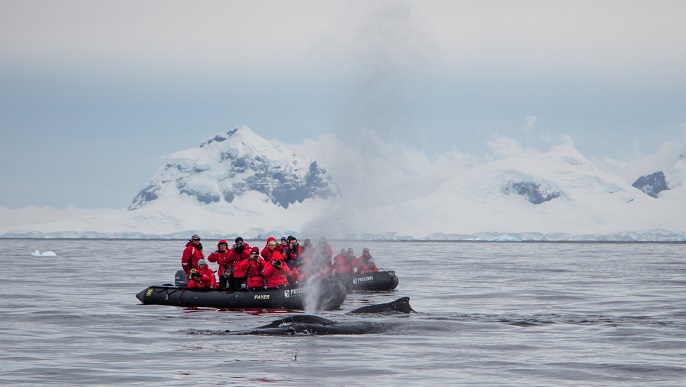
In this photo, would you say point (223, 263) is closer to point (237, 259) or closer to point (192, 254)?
point (237, 259)

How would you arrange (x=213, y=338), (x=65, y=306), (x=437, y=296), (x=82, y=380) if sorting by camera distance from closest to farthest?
(x=82, y=380) → (x=213, y=338) → (x=65, y=306) → (x=437, y=296)

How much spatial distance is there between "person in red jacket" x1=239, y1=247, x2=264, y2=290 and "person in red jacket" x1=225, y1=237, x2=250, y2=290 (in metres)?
0.30

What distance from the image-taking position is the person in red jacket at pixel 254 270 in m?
31.9

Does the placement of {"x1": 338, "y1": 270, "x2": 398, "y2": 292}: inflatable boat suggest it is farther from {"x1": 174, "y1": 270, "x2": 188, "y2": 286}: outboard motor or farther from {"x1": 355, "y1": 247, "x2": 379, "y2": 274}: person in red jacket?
{"x1": 174, "y1": 270, "x2": 188, "y2": 286}: outboard motor

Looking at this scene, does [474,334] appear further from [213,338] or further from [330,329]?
[213,338]

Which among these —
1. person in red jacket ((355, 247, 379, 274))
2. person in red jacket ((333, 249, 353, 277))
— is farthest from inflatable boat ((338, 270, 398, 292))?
person in red jacket ((355, 247, 379, 274))

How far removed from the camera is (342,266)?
141 ft

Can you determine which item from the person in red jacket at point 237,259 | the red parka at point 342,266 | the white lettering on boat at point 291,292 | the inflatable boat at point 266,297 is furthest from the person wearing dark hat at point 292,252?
the red parka at point 342,266

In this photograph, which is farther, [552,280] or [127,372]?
[552,280]

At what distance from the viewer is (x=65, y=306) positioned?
33469mm

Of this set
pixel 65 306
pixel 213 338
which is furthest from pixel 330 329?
pixel 65 306

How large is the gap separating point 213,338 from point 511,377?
27.0ft

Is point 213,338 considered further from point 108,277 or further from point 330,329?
point 108,277

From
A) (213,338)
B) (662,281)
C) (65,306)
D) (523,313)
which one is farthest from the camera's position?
(662,281)
